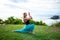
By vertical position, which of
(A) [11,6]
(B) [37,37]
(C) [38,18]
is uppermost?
(A) [11,6]

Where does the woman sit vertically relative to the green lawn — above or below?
above

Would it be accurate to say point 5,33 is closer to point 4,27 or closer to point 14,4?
point 4,27

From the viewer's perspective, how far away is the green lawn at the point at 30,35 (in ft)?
7.27

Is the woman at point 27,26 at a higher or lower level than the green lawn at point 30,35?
higher

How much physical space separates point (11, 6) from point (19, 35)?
381 millimetres

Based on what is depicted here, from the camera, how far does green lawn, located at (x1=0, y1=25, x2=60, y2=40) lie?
2215mm

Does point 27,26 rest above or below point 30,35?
above

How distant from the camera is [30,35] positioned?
2.26 meters

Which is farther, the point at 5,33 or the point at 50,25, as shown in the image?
the point at 50,25

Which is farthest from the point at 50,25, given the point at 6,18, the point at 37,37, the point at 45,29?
the point at 6,18

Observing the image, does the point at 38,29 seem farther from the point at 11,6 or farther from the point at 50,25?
the point at 11,6

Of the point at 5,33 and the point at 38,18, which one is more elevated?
the point at 38,18

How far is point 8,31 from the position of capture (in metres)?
2.25

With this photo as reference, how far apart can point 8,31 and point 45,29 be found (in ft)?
1.51
